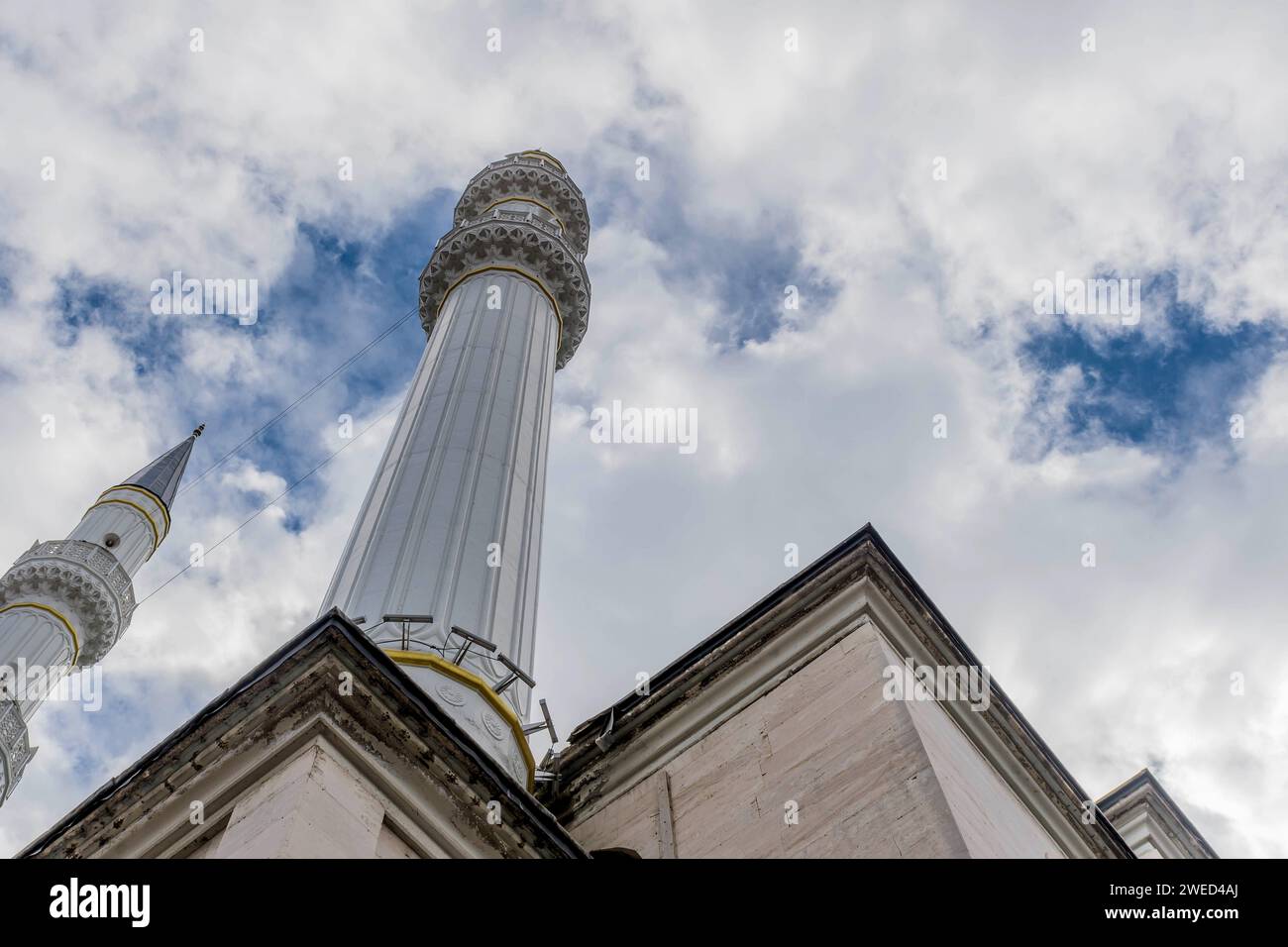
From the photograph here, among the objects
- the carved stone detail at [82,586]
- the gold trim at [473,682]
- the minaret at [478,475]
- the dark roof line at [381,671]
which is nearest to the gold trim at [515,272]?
the minaret at [478,475]

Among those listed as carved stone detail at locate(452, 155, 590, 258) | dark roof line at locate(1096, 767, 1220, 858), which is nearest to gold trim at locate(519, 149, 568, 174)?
carved stone detail at locate(452, 155, 590, 258)

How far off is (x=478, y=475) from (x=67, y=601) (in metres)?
11.6

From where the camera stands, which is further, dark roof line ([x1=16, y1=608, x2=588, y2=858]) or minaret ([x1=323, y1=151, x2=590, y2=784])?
minaret ([x1=323, y1=151, x2=590, y2=784])

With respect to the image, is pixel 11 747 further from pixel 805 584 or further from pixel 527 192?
pixel 805 584

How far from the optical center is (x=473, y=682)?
8.07 metres

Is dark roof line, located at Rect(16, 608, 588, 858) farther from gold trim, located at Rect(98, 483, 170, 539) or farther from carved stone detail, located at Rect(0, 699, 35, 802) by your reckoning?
gold trim, located at Rect(98, 483, 170, 539)

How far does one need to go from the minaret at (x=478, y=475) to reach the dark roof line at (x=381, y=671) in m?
1.84

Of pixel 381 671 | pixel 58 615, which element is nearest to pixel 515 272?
pixel 58 615

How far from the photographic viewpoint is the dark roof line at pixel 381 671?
18.4ft

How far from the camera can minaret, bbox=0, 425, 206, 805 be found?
17812 mm

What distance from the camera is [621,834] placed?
732 centimetres
